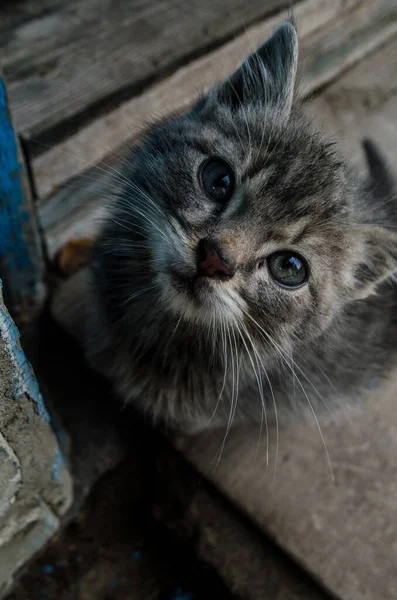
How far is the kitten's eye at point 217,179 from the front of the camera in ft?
3.89

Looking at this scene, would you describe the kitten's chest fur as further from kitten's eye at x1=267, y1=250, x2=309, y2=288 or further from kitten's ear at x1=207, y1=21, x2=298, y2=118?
kitten's ear at x1=207, y1=21, x2=298, y2=118

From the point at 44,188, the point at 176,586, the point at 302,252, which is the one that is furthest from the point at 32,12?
the point at 176,586

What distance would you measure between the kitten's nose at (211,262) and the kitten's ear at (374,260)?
1.25 ft

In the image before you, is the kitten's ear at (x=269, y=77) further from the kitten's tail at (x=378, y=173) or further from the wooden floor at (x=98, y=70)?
the kitten's tail at (x=378, y=173)

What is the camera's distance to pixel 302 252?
118cm

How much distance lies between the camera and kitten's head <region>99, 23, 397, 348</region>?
1.11 meters

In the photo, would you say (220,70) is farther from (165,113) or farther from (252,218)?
(252,218)

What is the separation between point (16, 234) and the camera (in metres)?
1.56

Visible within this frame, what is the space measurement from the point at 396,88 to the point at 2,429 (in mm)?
2457

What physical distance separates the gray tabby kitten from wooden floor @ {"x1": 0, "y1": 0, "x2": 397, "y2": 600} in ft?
0.76

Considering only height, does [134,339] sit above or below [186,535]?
above

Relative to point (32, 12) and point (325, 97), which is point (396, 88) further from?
point (32, 12)

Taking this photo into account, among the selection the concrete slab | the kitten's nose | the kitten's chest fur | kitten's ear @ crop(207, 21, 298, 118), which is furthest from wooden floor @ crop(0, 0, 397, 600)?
the kitten's nose

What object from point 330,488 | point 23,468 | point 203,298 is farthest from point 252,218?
point 330,488
